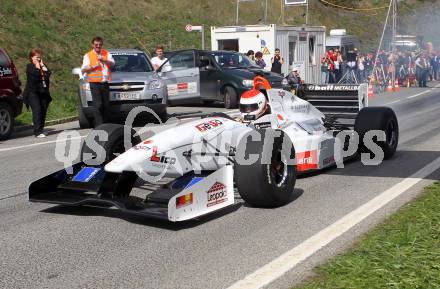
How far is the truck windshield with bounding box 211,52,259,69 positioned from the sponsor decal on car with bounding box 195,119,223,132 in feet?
43.3

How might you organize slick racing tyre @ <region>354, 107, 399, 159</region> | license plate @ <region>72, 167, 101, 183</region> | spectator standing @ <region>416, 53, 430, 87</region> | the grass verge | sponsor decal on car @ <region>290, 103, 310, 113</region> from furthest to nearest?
1. spectator standing @ <region>416, 53, 430, 87</region>
2. slick racing tyre @ <region>354, 107, 399, 159</region>
3. sponsor decal on car @ <region>290, 103, 310, 113</region>
4. license plate @ <region>72, 167, 101, 183</region>
5. the grass verge

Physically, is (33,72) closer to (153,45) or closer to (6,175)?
(6,175)

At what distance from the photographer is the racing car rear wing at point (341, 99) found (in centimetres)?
1041

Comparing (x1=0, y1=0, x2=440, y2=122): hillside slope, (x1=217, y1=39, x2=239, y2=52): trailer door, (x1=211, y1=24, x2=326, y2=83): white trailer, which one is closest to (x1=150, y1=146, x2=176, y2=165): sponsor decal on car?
(x1=0, y1=0, x2=440, y2=122): hillside slope

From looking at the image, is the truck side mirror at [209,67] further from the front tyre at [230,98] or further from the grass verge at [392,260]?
the grass verge at [392,260]

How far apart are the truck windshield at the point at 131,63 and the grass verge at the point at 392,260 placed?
1075 cm

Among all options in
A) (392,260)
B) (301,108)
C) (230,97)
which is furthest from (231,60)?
(392,260)

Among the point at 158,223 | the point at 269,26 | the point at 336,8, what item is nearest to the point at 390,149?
the point at 158,223

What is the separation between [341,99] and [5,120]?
6778 mm

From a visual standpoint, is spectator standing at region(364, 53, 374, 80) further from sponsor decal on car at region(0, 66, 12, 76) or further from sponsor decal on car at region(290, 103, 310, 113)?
sponsor decal on car at region(290, 103, 310, 113)

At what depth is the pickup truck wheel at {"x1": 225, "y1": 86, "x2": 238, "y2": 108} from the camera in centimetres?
1934

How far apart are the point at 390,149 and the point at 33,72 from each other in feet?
23.9

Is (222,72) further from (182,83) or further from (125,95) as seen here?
(125,95)

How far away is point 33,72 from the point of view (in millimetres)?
13164
